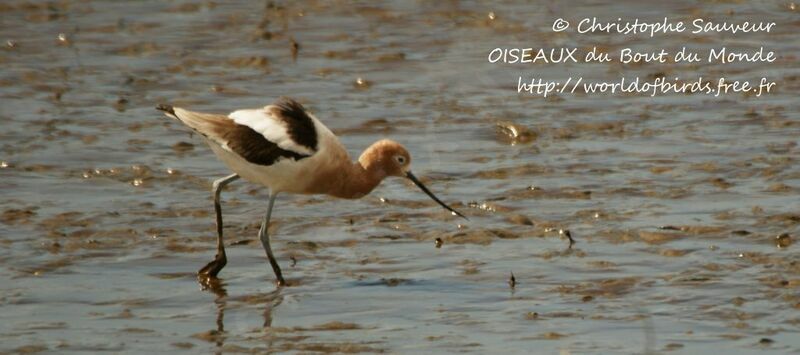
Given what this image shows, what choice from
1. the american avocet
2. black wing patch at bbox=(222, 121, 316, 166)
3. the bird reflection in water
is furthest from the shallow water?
black wing patch at bbox=(222, 121, 316, 166)

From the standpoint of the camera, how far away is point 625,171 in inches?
425

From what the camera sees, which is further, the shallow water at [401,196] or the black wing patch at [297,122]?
the black wing patch at [297,122]

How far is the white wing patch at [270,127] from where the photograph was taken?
8766mm

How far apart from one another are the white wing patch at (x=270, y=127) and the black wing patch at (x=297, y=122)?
0.07 feet

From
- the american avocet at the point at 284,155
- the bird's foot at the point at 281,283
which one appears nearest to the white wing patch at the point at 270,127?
the american avocet at the point at 284,155

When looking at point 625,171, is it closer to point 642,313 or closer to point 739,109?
point 739,109

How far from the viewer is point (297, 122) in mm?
8867

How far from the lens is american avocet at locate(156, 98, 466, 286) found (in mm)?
8781

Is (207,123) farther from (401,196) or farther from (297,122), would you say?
(401,196)

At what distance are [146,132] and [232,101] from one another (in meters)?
1.01

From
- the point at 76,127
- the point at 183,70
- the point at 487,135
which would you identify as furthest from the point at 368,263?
the point at 183,70

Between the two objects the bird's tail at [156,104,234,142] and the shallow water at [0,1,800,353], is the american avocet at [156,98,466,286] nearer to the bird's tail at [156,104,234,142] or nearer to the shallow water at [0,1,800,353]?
the bird's tail at [156,104,234,142]

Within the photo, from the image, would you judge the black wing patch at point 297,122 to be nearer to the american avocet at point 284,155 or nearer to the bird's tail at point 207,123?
the american avocet at point 284,155

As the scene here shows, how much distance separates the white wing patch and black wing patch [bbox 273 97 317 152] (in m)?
0.02
